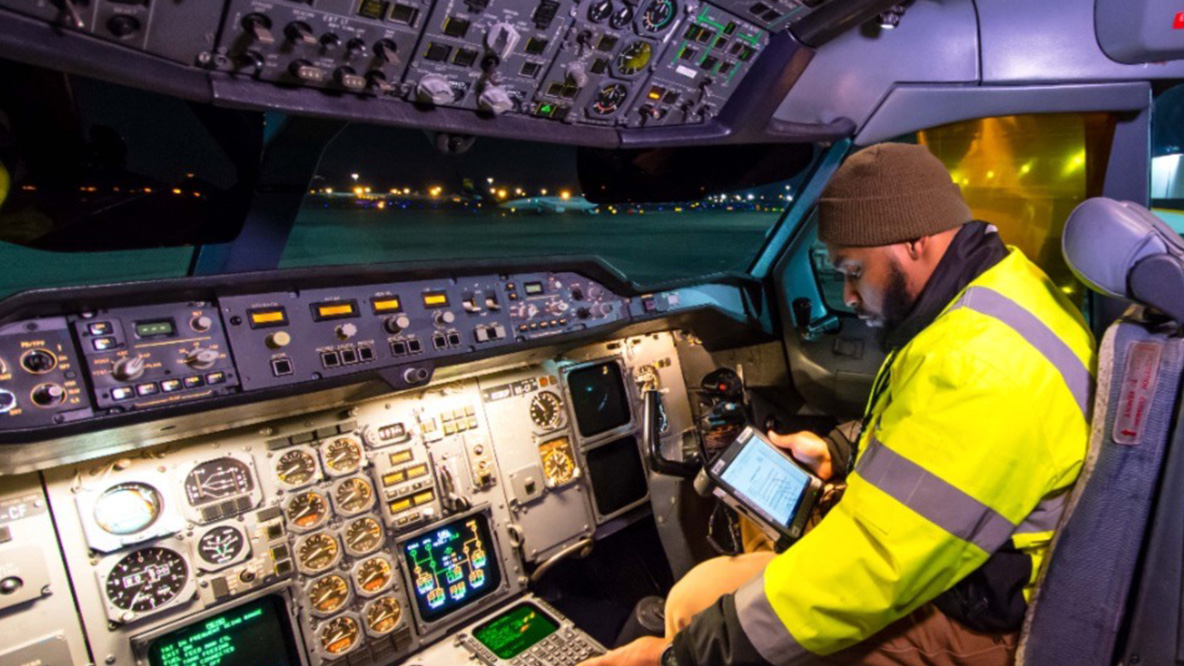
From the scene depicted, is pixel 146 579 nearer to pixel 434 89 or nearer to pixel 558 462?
pixel 558 462

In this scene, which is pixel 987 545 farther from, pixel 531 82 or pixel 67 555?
pixel 67 555

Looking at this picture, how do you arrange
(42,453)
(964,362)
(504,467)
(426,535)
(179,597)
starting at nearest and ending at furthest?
(964,362)
(42,453)
(179,597)
(426,535)
(504,467)

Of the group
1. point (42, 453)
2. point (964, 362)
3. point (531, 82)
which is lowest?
point (964, 362)

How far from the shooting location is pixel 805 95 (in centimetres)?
300

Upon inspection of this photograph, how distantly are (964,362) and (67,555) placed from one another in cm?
239

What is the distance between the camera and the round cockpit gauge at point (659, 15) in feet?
6.87

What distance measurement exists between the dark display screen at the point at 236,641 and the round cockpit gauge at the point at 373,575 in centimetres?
26

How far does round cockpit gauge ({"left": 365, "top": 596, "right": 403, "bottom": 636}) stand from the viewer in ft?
7.95

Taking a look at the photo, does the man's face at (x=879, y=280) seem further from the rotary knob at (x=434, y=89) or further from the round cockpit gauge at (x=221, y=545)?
the round cockpit gauge at (x=221, y=545)

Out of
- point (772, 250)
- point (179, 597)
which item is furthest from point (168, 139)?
point (772, 250)

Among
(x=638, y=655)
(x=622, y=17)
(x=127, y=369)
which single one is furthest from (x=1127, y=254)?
(x=127, y=369)

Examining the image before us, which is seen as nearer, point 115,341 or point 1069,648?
point 1069,648

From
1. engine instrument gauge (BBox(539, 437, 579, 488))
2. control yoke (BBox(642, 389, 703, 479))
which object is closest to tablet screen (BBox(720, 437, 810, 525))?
control yoke (BBox(642, 389, 703, 479))

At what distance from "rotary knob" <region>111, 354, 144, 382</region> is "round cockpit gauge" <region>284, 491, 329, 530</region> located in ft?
2.47
